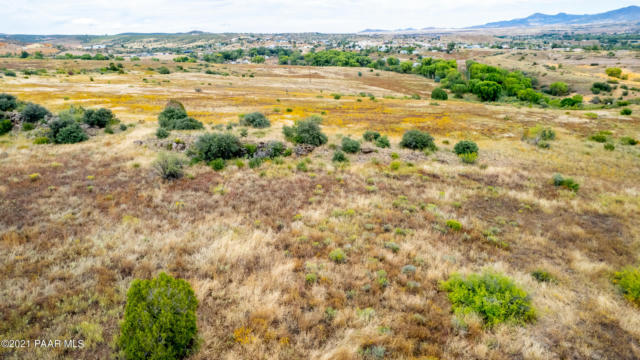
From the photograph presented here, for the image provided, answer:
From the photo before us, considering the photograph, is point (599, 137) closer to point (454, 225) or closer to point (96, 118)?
point (454, 225)

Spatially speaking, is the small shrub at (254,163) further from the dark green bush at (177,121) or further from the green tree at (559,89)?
the green tree at (559,89)

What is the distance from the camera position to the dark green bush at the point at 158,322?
5.18 metres

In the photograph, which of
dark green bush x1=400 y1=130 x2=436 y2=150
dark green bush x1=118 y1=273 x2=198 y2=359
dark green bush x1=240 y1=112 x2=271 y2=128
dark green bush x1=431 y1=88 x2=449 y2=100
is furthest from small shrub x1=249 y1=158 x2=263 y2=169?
dark green bush x1=431 y1=88 x2=449 y2=100

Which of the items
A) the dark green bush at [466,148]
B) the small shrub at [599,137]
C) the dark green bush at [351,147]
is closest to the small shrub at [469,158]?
the dark green bush at [466,148]

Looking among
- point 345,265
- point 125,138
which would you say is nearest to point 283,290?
point 345,265

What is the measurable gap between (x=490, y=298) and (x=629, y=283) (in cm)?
471

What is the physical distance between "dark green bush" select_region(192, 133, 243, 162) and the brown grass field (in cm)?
139

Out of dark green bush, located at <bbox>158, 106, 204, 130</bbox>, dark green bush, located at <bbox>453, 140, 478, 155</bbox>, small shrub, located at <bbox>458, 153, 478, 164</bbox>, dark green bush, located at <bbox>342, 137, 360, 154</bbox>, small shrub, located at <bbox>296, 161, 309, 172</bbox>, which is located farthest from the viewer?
dark green bush, located at <bbox>158, 106, 204, 130</bbox>

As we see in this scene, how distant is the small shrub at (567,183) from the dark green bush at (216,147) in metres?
19.8

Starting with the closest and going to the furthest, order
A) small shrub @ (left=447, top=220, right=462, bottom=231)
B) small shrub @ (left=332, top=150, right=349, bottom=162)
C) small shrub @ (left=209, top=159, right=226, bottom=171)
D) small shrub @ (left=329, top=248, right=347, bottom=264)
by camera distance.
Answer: small shrub @ (left=329, top=248, right=347, bottom=264), small shrub @ (left=447, top=220, right=462, bottom=231), small shrub @ (left=209, top=159, right=226, bottom=171), small shrub @ (left=332, top=150, right=349, bottom=162)

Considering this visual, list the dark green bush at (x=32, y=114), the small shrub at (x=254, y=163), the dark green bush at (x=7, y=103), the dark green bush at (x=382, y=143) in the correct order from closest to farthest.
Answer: the small shrub at (x=254, y=163) → the dark green bush at (x=382, y=143) → the dark green bush at (x=32, y=114) → the dark green bush at (x=7, y=103)

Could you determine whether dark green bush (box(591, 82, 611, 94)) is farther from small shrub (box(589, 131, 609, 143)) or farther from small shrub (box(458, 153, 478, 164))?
small shrub (box(458, 153, 478, 164))

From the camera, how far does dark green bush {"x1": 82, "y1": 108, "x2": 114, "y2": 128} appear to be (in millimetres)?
26000

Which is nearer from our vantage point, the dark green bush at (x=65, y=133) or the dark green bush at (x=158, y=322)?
the dark green bush at (x=158, y=322)
